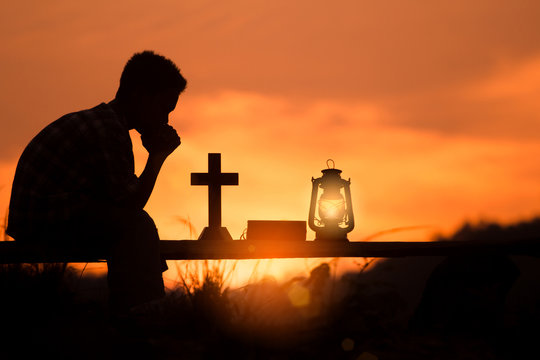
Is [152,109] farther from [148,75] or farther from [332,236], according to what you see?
[332,236]

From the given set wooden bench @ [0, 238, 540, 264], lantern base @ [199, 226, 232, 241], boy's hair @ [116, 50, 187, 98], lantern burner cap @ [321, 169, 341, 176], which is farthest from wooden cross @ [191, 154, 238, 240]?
boy's hair @ [116, 50, 187, 98]

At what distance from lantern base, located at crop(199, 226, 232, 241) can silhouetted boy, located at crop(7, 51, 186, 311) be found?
5.67 ft

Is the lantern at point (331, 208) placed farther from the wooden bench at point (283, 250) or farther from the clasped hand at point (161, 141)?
the clasped hand at point (161, 141)

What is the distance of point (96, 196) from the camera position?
11.0ft

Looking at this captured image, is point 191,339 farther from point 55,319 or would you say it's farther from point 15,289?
point 15,289

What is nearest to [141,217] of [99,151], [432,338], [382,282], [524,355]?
[99,151]

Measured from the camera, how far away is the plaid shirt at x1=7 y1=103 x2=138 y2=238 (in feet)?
10.7

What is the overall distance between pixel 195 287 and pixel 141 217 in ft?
4.01

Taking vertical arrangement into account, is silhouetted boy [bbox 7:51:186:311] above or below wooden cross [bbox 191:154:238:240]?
below

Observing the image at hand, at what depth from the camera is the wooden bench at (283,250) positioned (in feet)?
12.3

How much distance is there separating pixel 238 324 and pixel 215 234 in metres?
1.58

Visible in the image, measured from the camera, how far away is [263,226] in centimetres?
491

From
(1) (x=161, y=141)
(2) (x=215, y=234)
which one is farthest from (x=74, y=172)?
(2) (x=215, y=234)

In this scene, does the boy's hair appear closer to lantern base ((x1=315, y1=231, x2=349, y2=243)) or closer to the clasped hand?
the clasped hand
